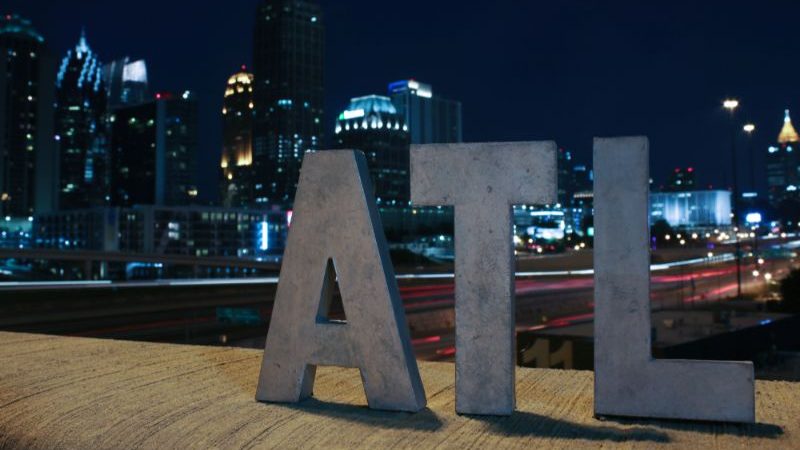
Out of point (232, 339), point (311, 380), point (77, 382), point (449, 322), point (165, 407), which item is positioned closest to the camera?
point (165, 407)

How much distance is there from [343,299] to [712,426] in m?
2.61

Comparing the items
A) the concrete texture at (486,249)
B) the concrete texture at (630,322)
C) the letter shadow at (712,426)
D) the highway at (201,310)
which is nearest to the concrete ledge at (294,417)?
the letter shadow at (712,426)

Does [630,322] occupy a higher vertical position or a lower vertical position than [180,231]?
lower

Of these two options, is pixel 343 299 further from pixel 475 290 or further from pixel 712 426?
pixel 712 426

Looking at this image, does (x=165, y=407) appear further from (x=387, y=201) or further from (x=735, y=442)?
(x=387, y=201)

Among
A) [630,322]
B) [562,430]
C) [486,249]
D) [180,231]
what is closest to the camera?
[562,430]

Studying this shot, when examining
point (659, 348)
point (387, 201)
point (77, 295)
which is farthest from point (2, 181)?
point (659, 348)

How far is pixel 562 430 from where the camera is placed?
190 inches

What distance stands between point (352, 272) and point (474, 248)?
2.97 ft

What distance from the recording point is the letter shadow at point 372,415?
16.4 feet

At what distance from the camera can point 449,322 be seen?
29359mm

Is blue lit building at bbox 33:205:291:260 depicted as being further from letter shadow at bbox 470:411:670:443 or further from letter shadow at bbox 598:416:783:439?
letter shadow at bbox 598:416:783:439

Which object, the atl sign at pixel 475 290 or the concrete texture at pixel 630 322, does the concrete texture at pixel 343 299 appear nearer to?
the atl sign at pixel 475 290

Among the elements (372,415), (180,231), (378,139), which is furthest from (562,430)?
(378,139)
